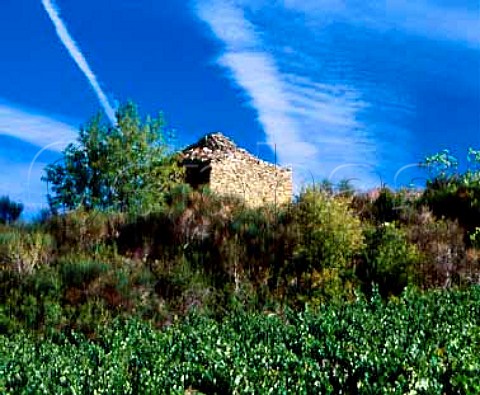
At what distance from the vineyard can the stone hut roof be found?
17537 mm

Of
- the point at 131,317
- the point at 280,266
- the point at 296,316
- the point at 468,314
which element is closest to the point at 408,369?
the point at 468,314

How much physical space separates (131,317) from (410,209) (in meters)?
9.17

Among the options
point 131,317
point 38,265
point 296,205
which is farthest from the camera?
point 296,205

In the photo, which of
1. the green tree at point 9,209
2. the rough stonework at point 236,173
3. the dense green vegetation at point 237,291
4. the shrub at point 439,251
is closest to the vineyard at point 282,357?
the dense green vegetation at point 237,291

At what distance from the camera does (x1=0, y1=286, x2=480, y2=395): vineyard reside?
21.3ft

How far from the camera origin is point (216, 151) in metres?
30.4

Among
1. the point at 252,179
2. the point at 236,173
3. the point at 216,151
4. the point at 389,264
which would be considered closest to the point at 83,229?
the point at 389,264

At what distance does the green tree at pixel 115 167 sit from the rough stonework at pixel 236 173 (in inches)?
95.9

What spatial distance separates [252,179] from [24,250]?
1497cm

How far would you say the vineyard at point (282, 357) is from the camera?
6.50 metres

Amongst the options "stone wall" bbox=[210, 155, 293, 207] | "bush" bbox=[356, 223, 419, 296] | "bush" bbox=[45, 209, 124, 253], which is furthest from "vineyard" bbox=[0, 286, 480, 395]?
"stone wall" bbox=[210, 155, 293, 207]

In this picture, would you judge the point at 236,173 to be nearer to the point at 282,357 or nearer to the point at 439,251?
the point at 439,251

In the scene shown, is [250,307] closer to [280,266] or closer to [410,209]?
[280,266]

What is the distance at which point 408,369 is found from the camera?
6.55 m
